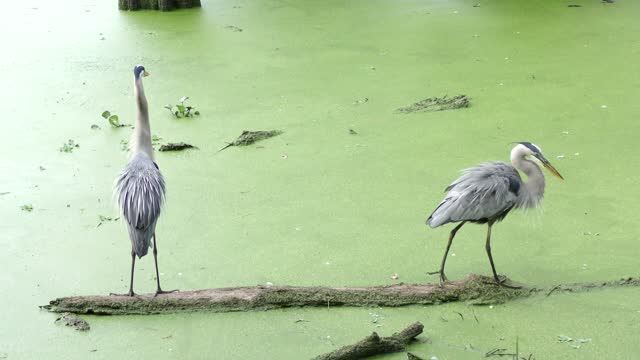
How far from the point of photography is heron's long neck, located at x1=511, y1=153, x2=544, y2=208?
3.17 metres

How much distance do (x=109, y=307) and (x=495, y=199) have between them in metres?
1.38

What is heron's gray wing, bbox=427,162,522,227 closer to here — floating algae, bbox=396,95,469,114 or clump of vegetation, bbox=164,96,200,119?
floating algae, bbox=396,95,469,114

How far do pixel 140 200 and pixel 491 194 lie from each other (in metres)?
1.23

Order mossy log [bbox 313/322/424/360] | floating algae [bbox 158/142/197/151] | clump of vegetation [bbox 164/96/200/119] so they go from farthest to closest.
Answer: clump of vegetation [bbox 164/96/200/119], floating algae [bbox 158/142/197/151], mossy log [bbox 313/322/424/360]

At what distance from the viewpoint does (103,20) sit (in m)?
6.87

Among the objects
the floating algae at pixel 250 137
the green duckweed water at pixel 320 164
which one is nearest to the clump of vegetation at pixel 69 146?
the green duckweed water at pixel 320 164

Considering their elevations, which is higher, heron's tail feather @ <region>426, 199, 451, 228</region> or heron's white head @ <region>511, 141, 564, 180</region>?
heron's white head @ <region>511, 141, 564, 180</region>

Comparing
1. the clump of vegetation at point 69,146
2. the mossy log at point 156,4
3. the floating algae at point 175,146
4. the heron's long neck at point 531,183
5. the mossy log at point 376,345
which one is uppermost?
the heron's long neck at point 531,183

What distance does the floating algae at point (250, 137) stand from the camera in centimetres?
443

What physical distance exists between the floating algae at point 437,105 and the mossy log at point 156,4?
9.96 feet

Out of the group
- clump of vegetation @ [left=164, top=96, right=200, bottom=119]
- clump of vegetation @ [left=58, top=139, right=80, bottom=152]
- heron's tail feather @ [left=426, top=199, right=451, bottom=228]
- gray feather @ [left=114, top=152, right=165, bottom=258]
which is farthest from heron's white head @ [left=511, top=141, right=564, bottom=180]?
clump of vegetation @ [left=58, top=139, right=80, bottom=152]

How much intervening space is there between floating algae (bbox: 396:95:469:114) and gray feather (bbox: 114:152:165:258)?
77.6 inches

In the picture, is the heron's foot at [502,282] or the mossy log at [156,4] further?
the mossy log at [156,4]

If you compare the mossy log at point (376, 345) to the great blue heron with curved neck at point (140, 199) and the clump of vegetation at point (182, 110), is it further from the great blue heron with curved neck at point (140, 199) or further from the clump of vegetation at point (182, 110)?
the clump of vegetation at point (182, 110)
